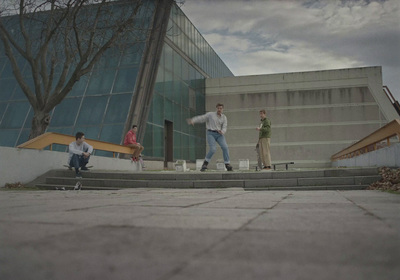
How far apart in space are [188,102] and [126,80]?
709 cm

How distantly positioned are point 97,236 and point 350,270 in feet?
3.89

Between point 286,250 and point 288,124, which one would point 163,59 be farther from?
point 286,250

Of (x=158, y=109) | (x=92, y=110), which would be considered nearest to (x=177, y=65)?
(x=158, y=109)

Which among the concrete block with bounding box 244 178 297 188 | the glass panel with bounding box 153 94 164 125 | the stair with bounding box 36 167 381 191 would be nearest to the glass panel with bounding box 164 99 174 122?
the glass panel with bounding box 153 94 164 125

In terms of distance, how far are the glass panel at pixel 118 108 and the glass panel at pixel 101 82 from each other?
78 centimetres

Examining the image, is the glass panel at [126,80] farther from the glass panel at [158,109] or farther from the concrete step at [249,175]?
the concrete step at [249,175]

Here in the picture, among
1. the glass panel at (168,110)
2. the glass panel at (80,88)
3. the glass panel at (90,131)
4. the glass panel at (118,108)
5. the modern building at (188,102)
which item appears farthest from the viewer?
the glass panel at (168,110)

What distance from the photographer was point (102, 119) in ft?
54.2

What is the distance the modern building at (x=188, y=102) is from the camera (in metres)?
17.2

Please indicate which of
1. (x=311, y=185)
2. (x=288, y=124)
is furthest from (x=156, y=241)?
(x=288, y=124)

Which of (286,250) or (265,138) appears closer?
(286,250)

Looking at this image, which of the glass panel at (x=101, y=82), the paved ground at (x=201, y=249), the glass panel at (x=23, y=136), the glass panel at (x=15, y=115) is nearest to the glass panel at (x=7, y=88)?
the glass panel at (x=15, y=115)

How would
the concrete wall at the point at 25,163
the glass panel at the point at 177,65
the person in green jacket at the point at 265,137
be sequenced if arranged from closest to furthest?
the concrete wall at the point at 25,163
the person in green jacket at the point at 265,137
the glass panel at the point at 177,65

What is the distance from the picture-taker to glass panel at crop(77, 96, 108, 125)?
16.6m
